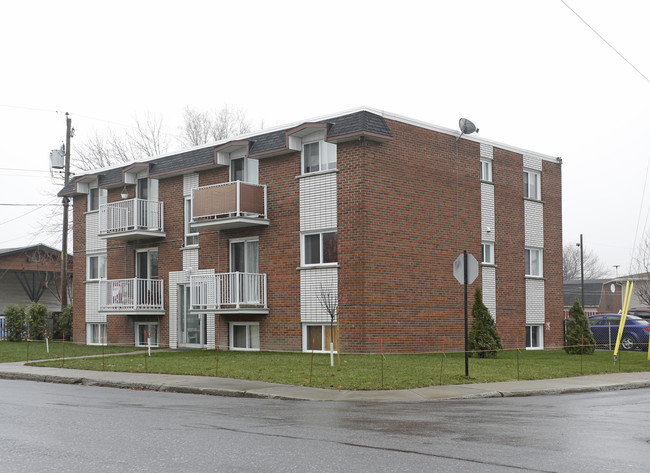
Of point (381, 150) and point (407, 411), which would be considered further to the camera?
point (381, 150)

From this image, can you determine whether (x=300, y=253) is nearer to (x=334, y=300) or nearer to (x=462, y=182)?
(x=334, y=300)

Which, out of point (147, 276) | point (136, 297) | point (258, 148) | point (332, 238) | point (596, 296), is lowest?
point (596, 296)

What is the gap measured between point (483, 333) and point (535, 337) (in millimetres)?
8164

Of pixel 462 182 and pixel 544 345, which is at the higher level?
pixel 462 182

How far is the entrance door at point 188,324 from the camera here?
28.3 metres

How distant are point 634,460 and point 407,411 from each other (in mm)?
4644

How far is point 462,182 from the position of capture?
86.7 feet

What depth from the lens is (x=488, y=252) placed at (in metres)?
27.6

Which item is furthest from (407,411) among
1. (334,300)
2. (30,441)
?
(334,300)

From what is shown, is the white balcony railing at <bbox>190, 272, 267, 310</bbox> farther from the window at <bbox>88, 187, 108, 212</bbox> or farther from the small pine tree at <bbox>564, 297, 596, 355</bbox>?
the small pine tree at <bbox>564, 297, 596, 355</bbox>

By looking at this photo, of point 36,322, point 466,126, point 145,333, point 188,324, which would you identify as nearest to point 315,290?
point 188,324

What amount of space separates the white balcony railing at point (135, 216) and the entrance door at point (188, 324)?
2.70 m

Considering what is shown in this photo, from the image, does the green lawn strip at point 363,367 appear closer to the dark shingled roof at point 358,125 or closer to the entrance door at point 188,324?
the entrance door at point 188,324

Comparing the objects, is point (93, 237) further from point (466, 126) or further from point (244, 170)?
point (466, 126)
